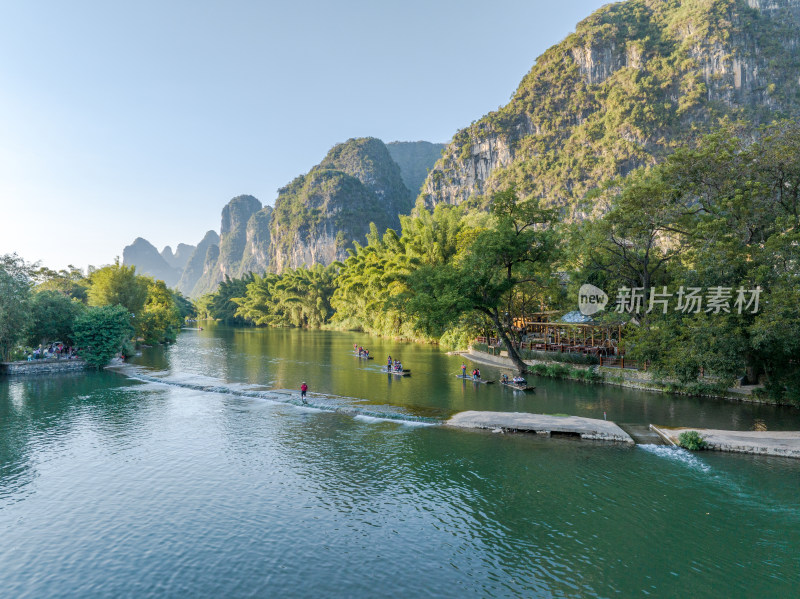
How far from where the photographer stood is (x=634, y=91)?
112375 mm

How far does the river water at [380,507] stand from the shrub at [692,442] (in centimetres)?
56

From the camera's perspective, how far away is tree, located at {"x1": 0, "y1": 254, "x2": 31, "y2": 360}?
123ft

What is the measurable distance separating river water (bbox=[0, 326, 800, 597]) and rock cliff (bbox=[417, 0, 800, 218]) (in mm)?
93796

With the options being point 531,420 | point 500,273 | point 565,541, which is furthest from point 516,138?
point 565,541

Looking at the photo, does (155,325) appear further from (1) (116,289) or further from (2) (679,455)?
(2) (679,455)

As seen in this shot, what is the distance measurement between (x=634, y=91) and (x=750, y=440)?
118513 millimetres

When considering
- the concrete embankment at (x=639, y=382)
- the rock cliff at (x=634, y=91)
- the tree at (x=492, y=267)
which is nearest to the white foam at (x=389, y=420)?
the tree at (x=492, y=267)

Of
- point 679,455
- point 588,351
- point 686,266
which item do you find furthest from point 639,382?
point 679,455

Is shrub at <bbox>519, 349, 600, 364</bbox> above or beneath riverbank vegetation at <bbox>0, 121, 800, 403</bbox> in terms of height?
beneath

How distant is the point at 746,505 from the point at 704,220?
20508 mm

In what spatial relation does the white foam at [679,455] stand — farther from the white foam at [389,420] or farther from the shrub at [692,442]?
the white foam at [389,420]

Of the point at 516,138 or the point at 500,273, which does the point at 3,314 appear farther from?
the point at 516,138

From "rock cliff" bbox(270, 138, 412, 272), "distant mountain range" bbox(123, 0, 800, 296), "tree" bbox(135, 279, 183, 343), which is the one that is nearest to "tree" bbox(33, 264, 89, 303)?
"tree" bbox(135, 279, 183, 343)

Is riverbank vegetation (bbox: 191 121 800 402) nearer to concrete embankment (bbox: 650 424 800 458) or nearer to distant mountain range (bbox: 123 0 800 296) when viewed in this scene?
concrete embankment (bbox: 650 424 800 458)
